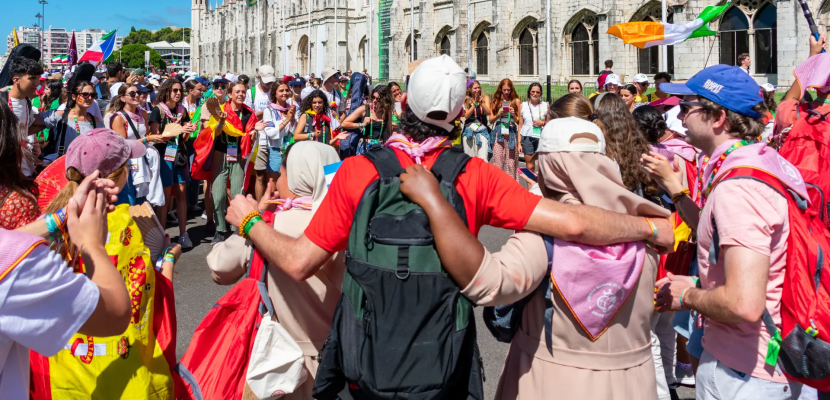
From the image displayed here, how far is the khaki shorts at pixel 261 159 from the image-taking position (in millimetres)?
9094

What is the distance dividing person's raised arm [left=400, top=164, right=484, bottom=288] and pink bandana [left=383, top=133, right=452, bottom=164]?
220 millimetres

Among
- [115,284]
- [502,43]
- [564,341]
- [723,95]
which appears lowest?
[564,341]

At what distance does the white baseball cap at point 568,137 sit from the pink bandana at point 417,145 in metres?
0.37

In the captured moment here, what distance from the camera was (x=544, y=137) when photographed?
2.50 meters

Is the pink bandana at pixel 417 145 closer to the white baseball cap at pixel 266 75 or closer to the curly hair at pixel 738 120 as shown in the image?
the curly hair at pixel 738 120

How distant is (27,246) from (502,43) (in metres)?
34.1

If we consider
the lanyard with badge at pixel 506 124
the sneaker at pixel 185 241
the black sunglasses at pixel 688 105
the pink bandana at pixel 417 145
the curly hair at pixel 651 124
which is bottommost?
the sneaker at pixel 185 241

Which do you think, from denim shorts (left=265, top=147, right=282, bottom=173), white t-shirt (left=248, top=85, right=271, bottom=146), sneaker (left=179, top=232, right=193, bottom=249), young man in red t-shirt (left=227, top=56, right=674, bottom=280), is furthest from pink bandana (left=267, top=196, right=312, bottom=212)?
white t-shirt (left=248, top=85, right=271, bottom=146)

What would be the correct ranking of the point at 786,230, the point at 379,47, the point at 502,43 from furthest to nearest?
the point at 379,47
the point at 502,43
the point at 786,230

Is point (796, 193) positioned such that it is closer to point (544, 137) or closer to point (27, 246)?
point (544, 137)

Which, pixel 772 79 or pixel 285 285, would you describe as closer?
pixel 285 285

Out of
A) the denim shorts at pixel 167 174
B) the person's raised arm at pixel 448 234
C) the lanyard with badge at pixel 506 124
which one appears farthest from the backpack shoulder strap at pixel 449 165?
the lanyard with badge at pixel 506 124

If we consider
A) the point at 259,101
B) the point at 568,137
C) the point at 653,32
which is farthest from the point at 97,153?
the point at 653,32

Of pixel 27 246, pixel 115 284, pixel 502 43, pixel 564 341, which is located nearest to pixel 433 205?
pixel 564 341
